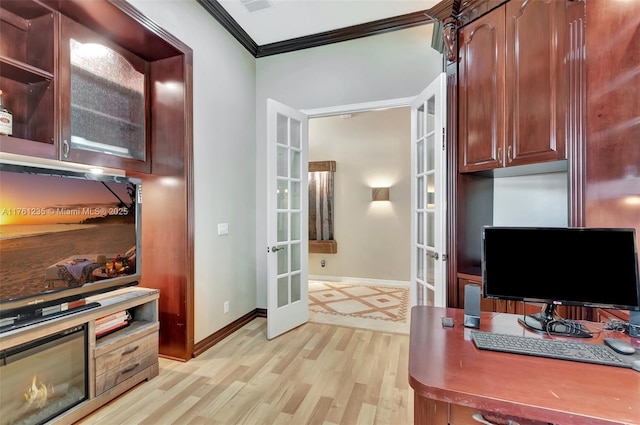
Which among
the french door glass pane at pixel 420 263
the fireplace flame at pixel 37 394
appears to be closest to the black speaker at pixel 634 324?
the french door glass pane at pixel 420 263

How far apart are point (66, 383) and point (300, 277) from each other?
204 centimetres

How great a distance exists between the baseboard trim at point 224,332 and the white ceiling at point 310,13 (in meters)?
3.05

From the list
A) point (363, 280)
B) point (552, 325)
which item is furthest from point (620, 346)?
point (363, 280)

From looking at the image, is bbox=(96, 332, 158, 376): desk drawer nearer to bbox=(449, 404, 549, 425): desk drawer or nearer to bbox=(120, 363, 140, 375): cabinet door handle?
bbox=(120, 363, 140, 375): cabinet door handle

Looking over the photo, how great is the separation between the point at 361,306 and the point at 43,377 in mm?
3088

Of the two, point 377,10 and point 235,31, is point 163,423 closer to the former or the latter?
point 235,31

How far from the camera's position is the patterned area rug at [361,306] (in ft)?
10.7

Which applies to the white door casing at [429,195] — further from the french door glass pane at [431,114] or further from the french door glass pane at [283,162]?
the french door glass pane at [283,162]

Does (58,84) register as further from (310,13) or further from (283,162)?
(310,13)

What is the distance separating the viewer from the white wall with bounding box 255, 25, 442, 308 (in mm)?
2900

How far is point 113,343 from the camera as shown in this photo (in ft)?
6.19

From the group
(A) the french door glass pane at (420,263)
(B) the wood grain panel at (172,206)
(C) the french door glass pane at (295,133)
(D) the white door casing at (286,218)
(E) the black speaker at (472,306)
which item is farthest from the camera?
(C) the french door glass pane at (295,133)

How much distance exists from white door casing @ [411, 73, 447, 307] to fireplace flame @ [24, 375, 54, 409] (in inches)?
99.1

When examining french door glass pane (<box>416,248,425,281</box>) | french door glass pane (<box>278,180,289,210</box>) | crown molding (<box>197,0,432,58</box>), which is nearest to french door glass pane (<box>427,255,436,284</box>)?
french door glass pane (<box>416,248,425,281</box>)
